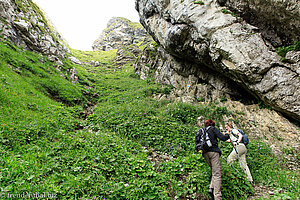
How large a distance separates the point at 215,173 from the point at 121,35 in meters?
73.5

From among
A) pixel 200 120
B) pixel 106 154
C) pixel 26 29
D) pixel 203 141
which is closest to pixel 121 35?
pixel 26 29

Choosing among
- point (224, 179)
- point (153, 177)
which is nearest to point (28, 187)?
point (153, 177)

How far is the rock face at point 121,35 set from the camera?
6438 centimetres

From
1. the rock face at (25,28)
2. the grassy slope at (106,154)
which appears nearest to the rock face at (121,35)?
the rock face at (25,28)

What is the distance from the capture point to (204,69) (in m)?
15.0

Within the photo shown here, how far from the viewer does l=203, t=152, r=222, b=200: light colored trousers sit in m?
4.55

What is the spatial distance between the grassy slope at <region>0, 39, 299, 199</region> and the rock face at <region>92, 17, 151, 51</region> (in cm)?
5773

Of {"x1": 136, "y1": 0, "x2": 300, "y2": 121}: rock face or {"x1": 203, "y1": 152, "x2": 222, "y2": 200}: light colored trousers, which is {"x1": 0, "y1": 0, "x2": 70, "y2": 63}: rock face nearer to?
{"x1": 136, "y1": 0, "x2": 300, "y2": 121}: rock face

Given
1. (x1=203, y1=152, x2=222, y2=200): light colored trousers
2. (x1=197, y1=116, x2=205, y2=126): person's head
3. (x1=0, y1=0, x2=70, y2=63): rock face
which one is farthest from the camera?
(x1=0, y1=0, x2=70, y2=63): rock face

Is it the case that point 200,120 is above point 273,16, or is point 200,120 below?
below

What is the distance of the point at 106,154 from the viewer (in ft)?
20.1

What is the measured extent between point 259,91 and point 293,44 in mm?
Answer: 3628

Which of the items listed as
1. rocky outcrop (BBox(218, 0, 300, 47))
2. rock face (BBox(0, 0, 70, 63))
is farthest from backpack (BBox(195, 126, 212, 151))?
rock face (BBox(0, 0, 70, 63))

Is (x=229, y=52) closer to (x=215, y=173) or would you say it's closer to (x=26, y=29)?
(x=215, y=173)
